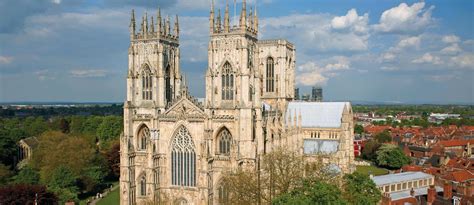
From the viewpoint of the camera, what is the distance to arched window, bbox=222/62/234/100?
126 feet

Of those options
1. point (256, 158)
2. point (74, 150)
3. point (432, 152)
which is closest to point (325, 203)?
point (256, 158)

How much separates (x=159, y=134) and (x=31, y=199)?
550 inches

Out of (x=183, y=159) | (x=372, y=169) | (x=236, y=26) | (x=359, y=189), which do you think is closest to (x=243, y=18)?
(x=236, y=26)

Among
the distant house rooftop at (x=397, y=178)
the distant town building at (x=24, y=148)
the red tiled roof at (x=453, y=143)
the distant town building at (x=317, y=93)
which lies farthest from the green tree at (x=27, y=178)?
the red tiled roof at (x=453, y=143)

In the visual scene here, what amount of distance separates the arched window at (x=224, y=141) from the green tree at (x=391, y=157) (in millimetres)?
46227

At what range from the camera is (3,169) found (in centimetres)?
5397

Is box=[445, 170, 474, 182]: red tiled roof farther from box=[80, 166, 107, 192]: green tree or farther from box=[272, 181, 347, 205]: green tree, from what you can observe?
box=[80, 166, 107, 192]: green tree

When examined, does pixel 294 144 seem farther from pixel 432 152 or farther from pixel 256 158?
pixel 432 152

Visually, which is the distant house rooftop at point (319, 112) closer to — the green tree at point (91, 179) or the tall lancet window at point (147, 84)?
the tall lancet window at point (147, 84)

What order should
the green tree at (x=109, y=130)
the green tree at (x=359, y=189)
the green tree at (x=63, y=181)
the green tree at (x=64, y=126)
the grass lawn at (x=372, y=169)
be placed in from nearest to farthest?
1. the green tree at (x=359, y=189)
2. the green tree at (x=63, y=181)
3. the grass lawn at (x=372, y=169)
4. the green tree at (x=109, y=130)
5. the green tree at (x=64, y=126)

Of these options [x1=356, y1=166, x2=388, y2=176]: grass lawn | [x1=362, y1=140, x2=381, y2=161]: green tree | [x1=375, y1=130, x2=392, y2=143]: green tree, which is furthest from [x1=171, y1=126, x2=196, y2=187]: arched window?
[x1=375, y1=130, x2=392, y2=143]: green tree

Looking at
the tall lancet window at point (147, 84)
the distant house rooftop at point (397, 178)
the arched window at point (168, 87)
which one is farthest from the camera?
the distant house rooftop at point (397, 178)

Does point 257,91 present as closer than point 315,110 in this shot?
Yes

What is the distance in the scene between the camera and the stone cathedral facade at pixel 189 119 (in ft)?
122
